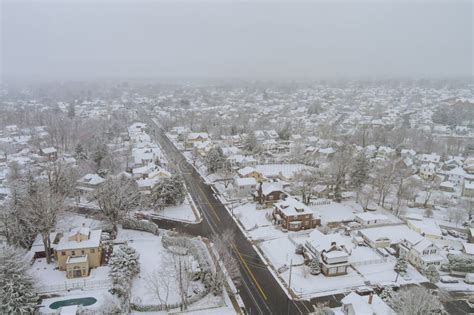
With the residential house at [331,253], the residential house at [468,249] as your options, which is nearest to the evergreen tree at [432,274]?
the residential house at [468,249]

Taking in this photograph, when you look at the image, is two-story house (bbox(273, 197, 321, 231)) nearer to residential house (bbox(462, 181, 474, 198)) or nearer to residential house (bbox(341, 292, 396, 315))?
residential house (bbox(341, 292, 396, 315))

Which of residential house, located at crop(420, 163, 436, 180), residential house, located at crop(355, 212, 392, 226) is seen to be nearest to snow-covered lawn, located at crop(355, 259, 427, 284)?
residential house, located at crop(355, 212, 392, 226)

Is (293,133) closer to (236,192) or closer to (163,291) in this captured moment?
(236,192)

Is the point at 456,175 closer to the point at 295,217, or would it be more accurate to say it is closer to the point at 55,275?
the point at 295,217

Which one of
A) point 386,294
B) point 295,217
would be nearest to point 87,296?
point 295,217

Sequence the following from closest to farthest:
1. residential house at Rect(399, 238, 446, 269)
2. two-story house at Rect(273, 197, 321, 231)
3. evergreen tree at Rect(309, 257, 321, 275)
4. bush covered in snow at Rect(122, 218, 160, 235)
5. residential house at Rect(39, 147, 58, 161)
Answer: evergreen tree at Rect(309, 257, 321, 275) → residential house at Rect(399, 238, 446, 269) → bush covered in snow at Rect(122, 218, 160, 235) → two-story house at Rect(273, 197, 321, 231) → residential house at Rect(39, 147, 58, 161)
